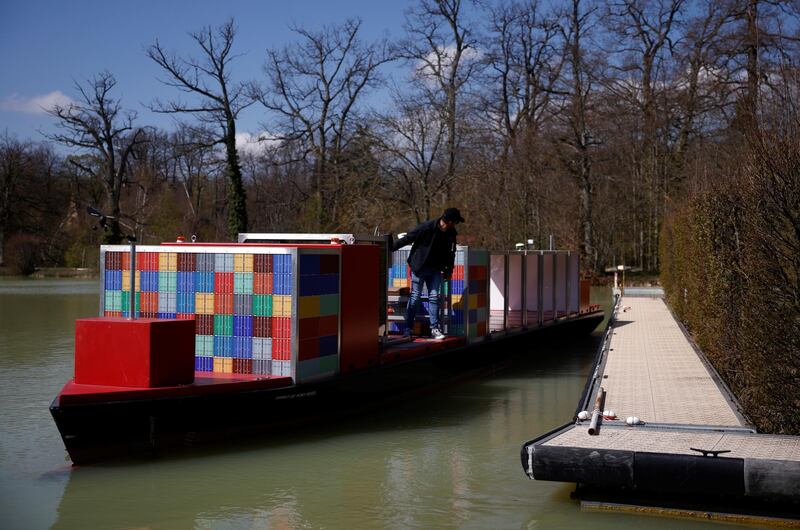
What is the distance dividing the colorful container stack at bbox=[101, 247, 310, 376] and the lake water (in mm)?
1001

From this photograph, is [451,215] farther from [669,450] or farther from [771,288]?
[669,450]

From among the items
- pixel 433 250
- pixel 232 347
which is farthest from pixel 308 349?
pixel 433 250

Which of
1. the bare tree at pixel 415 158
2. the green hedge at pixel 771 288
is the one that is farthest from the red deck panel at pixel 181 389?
the bare tree at pixel 415 158

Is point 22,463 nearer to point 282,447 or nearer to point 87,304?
point 282,447

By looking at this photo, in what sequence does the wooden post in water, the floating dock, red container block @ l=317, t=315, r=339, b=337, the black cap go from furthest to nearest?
the black cap, red container block @ l=317, t=315, r=339, b=337, the wooden post in water, the floating dock

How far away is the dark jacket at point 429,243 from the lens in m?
13.3

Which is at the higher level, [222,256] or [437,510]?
[222,256]

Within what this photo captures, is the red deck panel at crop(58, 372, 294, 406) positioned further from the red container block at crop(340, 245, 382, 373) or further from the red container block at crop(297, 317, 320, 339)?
the red container block at crop(340, 245, 382, 373)

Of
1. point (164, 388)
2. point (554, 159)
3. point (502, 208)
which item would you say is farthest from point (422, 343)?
point (554, 159)

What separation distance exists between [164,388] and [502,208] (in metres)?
26.9

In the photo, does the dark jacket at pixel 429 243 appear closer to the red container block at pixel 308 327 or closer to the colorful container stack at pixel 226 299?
the colorful container stack at pixel 226 299

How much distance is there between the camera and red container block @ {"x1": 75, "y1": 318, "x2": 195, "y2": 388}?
902cm

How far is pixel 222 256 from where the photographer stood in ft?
34.1

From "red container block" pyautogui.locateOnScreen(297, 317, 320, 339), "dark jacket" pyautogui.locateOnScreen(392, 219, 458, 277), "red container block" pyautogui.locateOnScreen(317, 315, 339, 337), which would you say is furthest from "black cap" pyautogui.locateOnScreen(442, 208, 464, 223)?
"red container block" pyautogui.locateOnScreen(297, 317, 320, 339)
